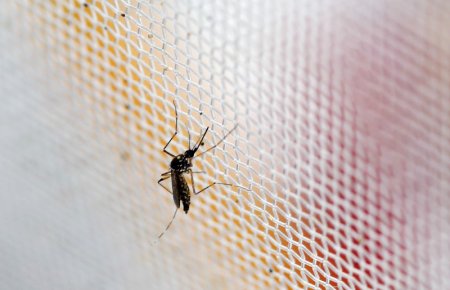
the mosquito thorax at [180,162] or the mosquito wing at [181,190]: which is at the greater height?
the mosquito thorax at [180,162]

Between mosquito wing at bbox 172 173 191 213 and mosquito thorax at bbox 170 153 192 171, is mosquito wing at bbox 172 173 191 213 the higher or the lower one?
the lower one

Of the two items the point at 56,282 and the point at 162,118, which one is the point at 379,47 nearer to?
the point at 162,118

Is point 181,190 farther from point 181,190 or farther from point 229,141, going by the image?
point 229,141

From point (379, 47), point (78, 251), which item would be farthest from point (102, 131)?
point (379, 47)

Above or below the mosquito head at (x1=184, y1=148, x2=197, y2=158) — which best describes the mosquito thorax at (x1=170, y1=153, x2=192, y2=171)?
below

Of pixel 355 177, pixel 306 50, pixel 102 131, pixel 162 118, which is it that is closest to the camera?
pixel 162 118

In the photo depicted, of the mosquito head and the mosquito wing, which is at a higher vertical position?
the mosquito head

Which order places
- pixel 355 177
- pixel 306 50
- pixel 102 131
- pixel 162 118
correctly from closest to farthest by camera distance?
pixel 162 118 → pixel 102 131 → pixel 355 177 → pixel 306 50

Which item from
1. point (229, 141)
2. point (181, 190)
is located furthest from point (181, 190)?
point (229, 141)
